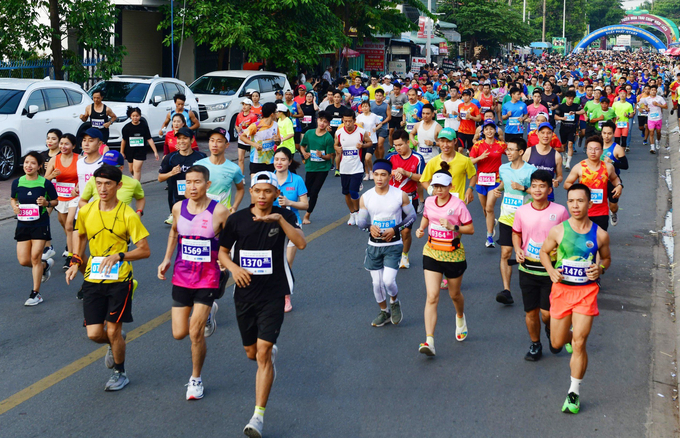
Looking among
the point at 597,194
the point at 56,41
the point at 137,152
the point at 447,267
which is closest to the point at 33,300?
the point at 447,267

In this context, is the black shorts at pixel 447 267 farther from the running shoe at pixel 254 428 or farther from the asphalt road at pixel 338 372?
the running shoe at pixel 254 428

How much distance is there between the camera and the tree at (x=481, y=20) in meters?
67.9

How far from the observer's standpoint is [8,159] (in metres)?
15.2

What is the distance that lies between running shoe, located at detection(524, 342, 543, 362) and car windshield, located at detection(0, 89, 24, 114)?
12033 mm

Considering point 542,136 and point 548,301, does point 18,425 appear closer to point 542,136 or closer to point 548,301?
point 548,301

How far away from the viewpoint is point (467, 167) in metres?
9.66

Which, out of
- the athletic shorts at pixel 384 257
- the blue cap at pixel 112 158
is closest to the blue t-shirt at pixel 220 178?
the blue cap at pixel 112 158

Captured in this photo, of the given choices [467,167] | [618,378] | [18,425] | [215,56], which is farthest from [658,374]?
[215,56]

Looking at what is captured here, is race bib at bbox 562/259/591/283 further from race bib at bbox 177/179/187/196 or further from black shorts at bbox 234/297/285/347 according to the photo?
race bib at bbox 177/179/187/196

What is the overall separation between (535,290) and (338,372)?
Result: 181cm

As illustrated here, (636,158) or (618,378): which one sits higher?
(636,158)

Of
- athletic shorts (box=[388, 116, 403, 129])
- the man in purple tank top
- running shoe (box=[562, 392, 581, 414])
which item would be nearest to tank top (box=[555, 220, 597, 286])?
running shoe (box=[562, 392, 581, 414])

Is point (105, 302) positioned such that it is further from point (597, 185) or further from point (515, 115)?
point (515, 115)

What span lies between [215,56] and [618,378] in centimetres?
2723
